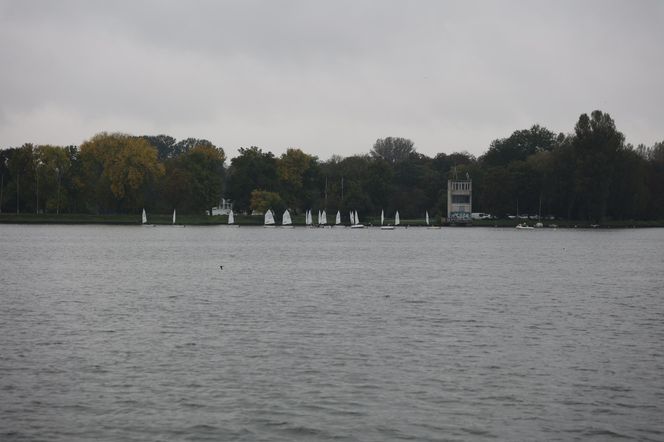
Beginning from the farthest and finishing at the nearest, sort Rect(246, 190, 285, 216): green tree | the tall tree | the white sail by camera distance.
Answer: the white sail
Rect(246, 190, 285, 216): green tree
the tall tree

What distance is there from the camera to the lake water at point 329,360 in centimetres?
1922

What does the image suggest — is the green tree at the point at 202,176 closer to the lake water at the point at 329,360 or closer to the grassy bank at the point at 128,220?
the grassy bank at the point at 128,220

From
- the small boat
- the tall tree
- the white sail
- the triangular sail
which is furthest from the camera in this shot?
the small boat

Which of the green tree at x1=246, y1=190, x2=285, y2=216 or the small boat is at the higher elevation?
the green tree at x1=246, y1=190, x2=285, y2=216

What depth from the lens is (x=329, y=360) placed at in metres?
26.2

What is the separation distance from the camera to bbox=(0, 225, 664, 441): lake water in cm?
1922

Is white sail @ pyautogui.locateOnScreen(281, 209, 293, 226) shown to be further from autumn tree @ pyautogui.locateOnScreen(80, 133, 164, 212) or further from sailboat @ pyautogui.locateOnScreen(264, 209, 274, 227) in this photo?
autumn tree @ pyautogui.locateOnScreen(80, 133, 164, 212)

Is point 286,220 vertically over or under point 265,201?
under

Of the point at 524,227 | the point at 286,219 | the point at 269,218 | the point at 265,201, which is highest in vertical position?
the point at 265,201

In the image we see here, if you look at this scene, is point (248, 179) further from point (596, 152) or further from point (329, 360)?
point (329, 360)

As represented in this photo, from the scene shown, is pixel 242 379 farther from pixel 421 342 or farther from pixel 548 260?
pixel 548 260

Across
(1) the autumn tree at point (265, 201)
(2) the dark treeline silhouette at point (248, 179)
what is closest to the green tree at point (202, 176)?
(2) the dark treeline silhouette at point (248, 179)

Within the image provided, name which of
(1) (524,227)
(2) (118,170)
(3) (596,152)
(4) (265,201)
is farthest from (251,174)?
(3) (596,152)

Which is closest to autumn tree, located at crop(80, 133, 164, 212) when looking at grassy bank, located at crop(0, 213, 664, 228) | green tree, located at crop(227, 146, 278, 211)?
grassy bank, located at crop(0, 213, 664, 228)
